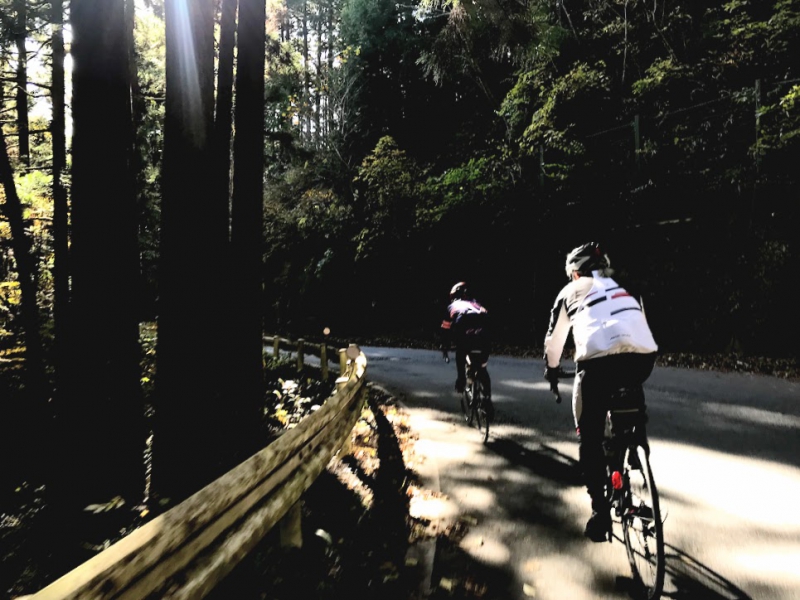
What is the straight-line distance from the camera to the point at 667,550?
4.02m

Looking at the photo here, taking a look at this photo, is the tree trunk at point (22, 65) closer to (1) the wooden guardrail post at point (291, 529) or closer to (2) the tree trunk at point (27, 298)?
(2) the tree trunk at point (27, 298)

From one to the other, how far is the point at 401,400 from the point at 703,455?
595 centimetres

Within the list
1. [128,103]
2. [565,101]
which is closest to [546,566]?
[128,103]

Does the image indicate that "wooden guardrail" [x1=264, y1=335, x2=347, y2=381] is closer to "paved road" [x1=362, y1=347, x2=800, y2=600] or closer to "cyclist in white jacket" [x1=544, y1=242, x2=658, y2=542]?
"paved road" [x1=362, y1=347, x2=800, y2=600]

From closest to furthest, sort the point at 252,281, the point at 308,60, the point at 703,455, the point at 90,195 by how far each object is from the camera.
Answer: the point at 90,195 → the point at 703,455 → the point at 252,281 → the point at 308,60

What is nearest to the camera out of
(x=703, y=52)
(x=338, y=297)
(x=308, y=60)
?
(x=703, y=52)

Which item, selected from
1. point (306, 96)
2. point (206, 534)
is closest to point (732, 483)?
point (206, 534)

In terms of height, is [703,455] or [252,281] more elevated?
[252,281]

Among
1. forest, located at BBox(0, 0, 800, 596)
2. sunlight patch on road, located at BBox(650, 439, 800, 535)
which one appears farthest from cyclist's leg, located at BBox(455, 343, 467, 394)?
forest, located at BBox(0, 0, 800, 596)

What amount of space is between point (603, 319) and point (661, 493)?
7.93 ft

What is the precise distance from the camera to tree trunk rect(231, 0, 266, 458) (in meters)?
7.90

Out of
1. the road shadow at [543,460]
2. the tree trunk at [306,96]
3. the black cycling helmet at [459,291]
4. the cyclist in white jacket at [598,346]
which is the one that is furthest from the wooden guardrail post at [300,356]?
the tree trunk at [306,96]

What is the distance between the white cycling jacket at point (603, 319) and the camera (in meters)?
3.69

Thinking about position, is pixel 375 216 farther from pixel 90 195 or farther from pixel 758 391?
pixel 90 195
